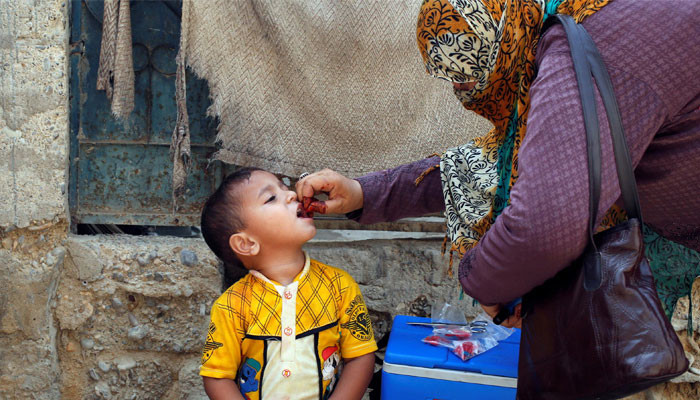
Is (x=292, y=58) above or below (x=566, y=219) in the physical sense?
above

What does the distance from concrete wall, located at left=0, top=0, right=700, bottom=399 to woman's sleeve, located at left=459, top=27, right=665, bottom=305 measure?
129cm

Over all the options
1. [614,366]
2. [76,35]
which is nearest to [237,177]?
[76,35]

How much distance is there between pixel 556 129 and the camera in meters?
1.14

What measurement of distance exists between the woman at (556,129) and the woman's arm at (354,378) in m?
0.46

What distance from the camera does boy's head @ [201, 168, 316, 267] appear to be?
177cm

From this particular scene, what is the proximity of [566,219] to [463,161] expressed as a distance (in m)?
0.67

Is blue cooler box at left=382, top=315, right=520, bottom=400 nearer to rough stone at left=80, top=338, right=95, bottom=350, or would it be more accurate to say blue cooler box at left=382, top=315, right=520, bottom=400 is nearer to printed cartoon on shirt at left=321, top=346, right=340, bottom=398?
printed cartoon on shirt at left=321, top=346, right=340, bottom=398

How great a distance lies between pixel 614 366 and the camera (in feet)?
3.65

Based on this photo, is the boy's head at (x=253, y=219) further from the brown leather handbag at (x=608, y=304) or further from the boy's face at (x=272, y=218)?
the brown leather handbag at (x=608, y=304)

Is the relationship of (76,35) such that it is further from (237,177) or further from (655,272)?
(655,272)

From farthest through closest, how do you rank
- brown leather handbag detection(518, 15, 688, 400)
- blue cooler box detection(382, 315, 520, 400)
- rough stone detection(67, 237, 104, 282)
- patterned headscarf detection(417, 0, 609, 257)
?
rough stone detection(67, 237, 104, 282)
blue cooler box detection(382, 315, 520, 400)
patterned headscarf detection(417, 0, 609, 257)
brown leather handbag detection(518, 15, 688, 400)

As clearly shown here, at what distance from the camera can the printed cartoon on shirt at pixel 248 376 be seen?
5.75 ft

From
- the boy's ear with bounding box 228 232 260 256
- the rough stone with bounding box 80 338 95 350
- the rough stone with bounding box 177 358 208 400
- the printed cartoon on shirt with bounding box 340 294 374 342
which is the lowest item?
the rough stone with bounding box 177 358 208 400

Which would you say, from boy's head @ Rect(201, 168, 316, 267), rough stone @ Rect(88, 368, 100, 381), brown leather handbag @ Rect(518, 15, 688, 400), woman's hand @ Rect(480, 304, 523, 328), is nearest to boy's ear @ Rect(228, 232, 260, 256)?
boy's head @ Rect(201, 168, 316, 267)
